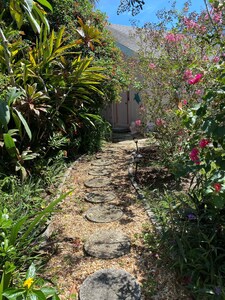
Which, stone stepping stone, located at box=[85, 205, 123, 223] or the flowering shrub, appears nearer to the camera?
the flowering shrub

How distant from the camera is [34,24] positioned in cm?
233

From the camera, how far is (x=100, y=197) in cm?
352

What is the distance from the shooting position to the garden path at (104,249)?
6.31 ft

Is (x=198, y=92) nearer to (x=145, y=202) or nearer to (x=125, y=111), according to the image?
(x=145, y=202)

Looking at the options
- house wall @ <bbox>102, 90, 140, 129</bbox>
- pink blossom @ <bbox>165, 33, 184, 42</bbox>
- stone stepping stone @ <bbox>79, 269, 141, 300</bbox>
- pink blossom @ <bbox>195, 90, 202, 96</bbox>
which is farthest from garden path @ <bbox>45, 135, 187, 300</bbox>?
house wall @ <bbox>102, 90, 140, 129</bbox>

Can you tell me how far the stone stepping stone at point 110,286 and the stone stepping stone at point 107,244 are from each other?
0.22m

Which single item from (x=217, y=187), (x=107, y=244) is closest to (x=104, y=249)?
(x=107, y=244)

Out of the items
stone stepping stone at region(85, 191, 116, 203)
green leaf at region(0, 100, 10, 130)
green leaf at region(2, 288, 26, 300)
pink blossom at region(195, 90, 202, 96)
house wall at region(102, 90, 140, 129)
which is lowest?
stone stepping stone at region(85, 191, 116, 203)

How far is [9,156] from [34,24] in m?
1.73

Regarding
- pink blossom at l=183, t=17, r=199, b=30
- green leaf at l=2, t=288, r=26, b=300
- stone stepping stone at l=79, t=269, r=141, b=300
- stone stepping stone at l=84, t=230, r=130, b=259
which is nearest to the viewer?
green leaf at l=2, t=288, r=26, b=300

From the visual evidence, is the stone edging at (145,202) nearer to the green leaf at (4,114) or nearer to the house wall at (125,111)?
the green leaf at (4,114)

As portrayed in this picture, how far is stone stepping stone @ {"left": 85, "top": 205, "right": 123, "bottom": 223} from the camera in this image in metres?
2.92

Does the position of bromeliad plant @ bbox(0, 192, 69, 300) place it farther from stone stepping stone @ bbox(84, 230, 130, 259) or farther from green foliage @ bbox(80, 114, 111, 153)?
green foliage @ bbox(80, 114, 111, 153)

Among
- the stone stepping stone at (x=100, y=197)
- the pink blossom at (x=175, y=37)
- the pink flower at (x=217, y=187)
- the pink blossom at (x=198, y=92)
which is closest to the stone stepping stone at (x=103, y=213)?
the stone stepping stone at (x=100, y=197)
